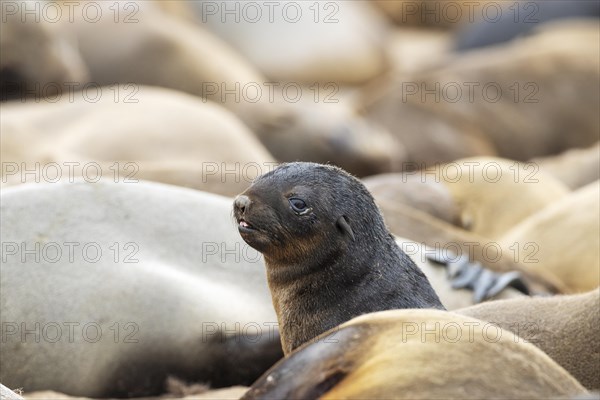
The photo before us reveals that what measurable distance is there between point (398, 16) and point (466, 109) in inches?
343

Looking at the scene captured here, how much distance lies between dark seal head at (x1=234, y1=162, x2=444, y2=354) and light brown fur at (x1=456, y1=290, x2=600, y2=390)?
0.26 metres

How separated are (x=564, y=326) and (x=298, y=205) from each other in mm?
899

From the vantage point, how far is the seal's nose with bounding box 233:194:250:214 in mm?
3980

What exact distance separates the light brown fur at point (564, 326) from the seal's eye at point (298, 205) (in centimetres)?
62

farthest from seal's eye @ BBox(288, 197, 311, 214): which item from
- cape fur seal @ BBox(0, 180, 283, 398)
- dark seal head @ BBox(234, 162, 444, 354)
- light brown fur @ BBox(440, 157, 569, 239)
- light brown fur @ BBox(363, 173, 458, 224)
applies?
light brown fur @ BBox(440, 157, 569, 239)

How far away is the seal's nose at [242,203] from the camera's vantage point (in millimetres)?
3980

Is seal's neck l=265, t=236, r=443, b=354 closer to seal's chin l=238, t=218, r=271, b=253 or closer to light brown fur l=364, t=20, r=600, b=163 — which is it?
seal's chin l=238, t=218, r=271, b=253

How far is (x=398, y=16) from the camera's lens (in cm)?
1952

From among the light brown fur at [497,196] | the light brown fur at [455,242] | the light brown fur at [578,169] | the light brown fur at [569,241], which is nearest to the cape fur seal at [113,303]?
the light brown fur at [455,242]

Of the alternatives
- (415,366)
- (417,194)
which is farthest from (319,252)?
(417,194)

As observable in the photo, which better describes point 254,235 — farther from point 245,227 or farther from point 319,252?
point 319,252

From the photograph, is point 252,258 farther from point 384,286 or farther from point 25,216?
point 384,286

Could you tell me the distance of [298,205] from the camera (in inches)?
158

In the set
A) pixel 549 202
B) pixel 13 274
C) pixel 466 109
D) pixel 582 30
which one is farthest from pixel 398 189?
pixel 582 30
